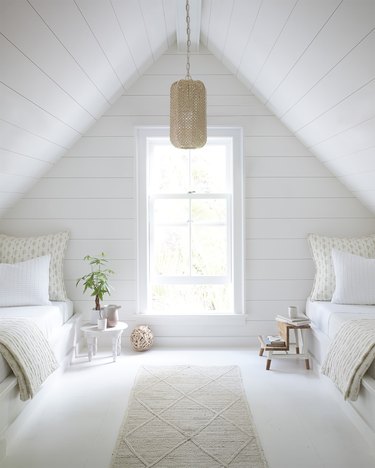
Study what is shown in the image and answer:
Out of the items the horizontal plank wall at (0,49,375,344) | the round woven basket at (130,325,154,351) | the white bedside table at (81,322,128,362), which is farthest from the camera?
the horizontal plank wall at (0,49,375,344)

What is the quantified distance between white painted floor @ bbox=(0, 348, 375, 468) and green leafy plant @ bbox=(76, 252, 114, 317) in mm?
541

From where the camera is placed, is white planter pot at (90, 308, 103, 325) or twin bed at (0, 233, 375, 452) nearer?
Answer: twin bed at (0, 233, 375, 452)

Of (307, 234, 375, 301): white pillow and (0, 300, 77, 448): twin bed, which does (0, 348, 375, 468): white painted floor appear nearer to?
(0, 300, 77, 448): twin bed

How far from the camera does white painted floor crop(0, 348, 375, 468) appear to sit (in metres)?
2.11

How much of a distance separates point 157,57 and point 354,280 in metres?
2.47

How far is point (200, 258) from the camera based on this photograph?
406 centimetres

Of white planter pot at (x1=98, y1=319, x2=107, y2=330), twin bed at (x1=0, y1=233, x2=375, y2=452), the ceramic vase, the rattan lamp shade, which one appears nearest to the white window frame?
the ceramic vase

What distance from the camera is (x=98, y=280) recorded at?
3.77 metres

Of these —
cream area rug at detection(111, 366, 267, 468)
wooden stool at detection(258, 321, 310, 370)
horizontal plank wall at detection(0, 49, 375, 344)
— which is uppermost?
horizontal plank wall at detection(0, 49, 375, 344)

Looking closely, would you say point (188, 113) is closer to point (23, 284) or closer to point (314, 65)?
point (314, 65)

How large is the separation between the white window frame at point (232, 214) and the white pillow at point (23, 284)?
86 centimetres

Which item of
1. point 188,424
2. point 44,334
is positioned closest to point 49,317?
point 44,334

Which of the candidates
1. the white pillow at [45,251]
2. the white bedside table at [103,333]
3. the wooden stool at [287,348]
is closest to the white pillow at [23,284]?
the white pillow at [45,251]

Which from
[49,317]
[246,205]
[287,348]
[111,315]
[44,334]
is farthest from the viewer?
[246,205]
